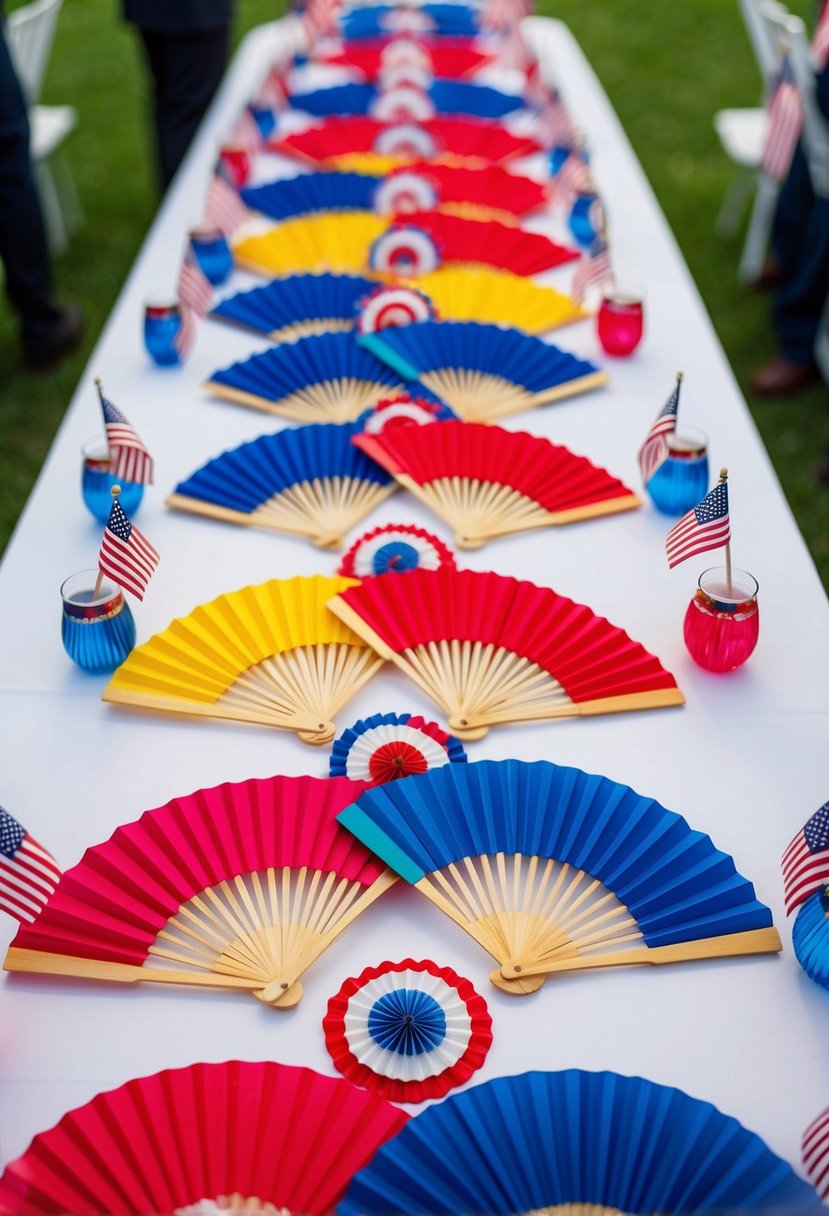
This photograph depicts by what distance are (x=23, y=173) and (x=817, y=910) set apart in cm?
295

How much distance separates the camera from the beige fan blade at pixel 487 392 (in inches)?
85.6

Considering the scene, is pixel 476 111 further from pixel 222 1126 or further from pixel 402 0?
pixel 222 1126

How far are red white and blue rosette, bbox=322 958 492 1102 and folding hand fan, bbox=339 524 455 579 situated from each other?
0.68 metres

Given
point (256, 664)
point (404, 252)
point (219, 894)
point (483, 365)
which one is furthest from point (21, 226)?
point (219, 894)

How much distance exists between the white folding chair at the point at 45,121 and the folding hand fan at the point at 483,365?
1738mm

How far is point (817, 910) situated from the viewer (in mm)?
1235

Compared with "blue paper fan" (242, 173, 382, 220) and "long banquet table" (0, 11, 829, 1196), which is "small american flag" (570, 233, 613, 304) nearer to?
"long banquet table" (0, 11, 829, 1196)

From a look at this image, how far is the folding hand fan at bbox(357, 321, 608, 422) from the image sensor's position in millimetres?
2207

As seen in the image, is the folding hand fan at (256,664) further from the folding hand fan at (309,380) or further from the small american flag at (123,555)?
the folding hand fan at (309,380)

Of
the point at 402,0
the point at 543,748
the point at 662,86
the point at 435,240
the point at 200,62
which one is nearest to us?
the point at 543,748

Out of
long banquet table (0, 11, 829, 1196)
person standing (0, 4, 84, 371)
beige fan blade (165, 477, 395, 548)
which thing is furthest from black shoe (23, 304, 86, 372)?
beige fan blade (165, 477, 395, 548)

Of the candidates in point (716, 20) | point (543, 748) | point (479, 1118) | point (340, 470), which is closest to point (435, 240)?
point (340, 470)

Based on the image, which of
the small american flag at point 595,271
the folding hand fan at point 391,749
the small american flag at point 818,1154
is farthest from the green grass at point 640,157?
Answer: the small american flag at point 818,1154

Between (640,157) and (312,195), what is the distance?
104 inches
